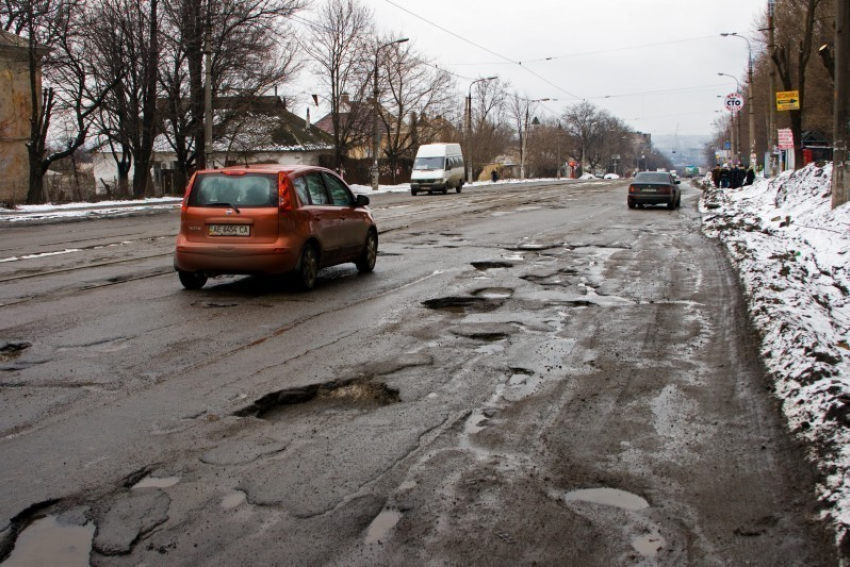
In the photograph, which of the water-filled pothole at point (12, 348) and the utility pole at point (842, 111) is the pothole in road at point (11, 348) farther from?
the utility pole at point (842, 111)

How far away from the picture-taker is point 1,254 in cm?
1345

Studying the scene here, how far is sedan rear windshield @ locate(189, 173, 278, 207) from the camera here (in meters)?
9.45

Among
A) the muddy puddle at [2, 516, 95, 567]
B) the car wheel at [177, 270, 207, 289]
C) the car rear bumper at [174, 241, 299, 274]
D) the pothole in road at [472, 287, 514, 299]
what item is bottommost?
the muddy puddle at [2, 516, 95, 567]

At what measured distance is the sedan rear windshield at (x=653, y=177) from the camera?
95.5 feet

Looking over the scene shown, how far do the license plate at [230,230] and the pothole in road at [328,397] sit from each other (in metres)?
4.14

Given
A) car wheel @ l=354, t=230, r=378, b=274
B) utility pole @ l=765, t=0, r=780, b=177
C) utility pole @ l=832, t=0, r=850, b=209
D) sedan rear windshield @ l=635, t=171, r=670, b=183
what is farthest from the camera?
utility pole @ l=765, t=0, r=780, b=177

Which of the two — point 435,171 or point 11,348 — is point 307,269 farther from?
point 435,171

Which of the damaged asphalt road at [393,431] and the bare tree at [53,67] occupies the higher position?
the bare tree at [53,67]

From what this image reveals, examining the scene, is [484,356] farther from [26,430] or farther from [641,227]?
[641,227]

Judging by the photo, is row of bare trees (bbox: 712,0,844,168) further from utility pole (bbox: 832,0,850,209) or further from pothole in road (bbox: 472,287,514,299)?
pothole in road (bbox: 472,287,514,299)

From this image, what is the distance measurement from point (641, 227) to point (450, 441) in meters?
16.8

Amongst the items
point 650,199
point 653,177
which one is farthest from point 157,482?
point 653,177

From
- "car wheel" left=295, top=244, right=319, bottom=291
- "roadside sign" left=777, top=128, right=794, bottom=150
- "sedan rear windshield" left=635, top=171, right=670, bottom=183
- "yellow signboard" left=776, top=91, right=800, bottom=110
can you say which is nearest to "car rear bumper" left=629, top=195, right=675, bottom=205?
"sedan rear windshield" left=635, top=171, right=670, bottom=183

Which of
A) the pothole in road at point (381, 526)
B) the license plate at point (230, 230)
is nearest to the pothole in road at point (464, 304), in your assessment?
the license plate at point (230, 230)
